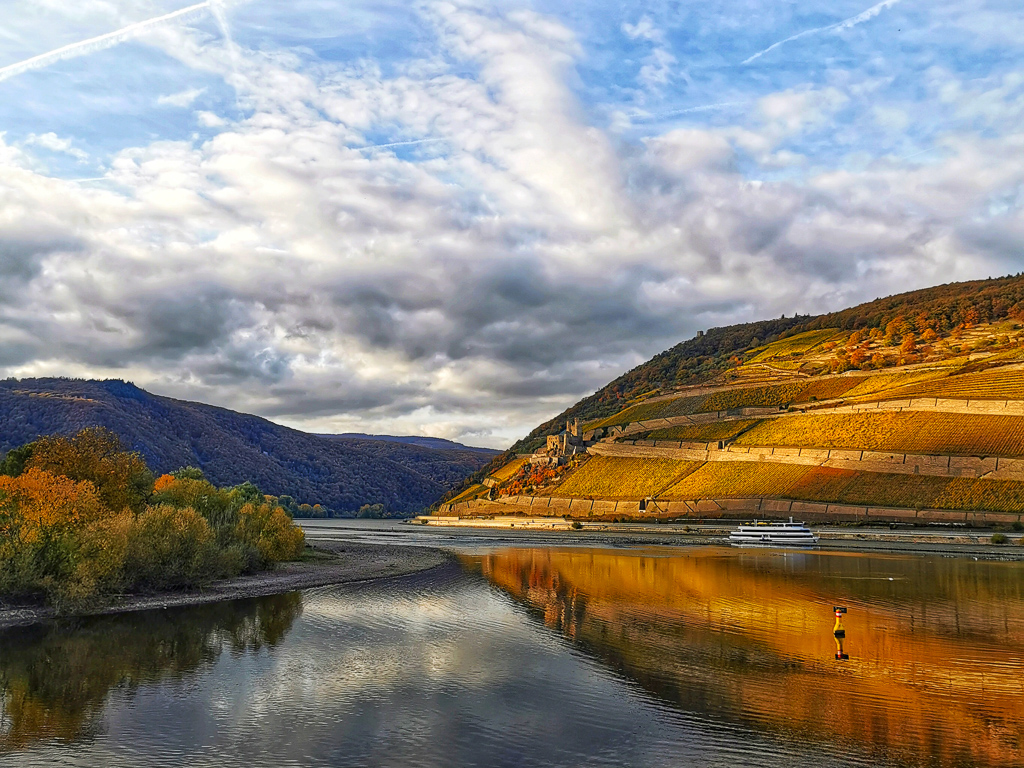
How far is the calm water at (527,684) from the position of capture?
1773 cm

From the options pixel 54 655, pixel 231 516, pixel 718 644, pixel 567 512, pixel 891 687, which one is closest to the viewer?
pixel 891 687

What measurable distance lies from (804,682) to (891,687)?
2567 millimetres

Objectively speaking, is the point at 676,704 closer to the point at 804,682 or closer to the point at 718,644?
the point at 804,682

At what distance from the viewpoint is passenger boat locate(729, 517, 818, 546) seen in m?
95.9

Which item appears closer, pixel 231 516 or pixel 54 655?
pixel 54 655

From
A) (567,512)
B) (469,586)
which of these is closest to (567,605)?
(469,586)

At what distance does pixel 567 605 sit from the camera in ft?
138

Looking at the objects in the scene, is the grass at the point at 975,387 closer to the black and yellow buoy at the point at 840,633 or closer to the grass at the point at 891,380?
the grass at the point at 891,380

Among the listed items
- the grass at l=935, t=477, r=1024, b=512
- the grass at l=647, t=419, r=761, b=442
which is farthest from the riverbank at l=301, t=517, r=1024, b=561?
the grass at l=647, t=419, r=761, b=442

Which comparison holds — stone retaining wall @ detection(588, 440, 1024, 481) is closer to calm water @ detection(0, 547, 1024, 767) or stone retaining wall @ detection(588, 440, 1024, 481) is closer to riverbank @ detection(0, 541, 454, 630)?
calm water @ detection(0, 547, 1024, 767)

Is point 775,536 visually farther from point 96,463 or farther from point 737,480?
point 96,463

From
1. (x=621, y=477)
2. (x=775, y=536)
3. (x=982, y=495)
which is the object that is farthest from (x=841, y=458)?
(x=621, y=477)

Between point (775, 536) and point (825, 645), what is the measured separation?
238 feet

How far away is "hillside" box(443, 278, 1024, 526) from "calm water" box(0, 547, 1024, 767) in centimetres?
6852
